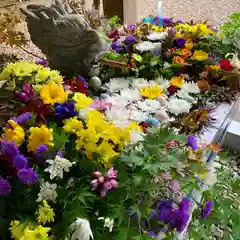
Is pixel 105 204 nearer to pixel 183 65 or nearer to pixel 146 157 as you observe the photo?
pixel 146 157

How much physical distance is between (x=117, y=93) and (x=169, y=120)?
0.21m

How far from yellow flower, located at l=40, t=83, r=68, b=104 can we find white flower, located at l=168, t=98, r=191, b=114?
1.25 feet

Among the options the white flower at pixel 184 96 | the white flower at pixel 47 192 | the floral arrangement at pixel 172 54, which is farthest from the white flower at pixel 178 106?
the white flower at pixel 47 192

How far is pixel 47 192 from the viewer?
2.64ft

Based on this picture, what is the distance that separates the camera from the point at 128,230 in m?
0.78

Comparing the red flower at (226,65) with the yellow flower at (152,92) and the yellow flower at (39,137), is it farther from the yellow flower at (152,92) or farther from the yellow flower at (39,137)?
the yellow flower at (39,137)

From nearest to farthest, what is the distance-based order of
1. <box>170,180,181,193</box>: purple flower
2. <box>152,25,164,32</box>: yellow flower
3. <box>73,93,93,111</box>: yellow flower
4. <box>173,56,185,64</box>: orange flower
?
<box>170,180,181,193</box>: purple flower
<box>73,93,93,111</box>: yellow flower
<box>173,56,185,64</box>: orange flower
<box>152,25,164,32</box>: yellow flower

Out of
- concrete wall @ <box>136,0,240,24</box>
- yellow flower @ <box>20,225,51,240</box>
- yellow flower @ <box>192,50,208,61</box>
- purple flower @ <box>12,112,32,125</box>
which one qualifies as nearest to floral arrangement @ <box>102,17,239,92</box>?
yellow flower @ <box>192,50,208,61</box>

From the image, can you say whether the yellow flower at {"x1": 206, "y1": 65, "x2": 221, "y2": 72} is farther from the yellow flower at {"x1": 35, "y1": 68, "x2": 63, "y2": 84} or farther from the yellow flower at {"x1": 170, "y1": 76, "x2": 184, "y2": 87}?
the yellow flower at {"x1": 35, "y1": 68, "x2": 63, "y2": 84}

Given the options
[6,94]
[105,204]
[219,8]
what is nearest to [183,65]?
[6,94]

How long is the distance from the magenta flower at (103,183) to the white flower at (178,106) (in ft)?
1.57

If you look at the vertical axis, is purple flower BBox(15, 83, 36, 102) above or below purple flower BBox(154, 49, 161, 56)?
above

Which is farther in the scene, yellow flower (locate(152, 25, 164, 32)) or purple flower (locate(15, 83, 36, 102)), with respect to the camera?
yellow flower (locate(152, 25, 164, 32))

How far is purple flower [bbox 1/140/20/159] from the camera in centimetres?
83
